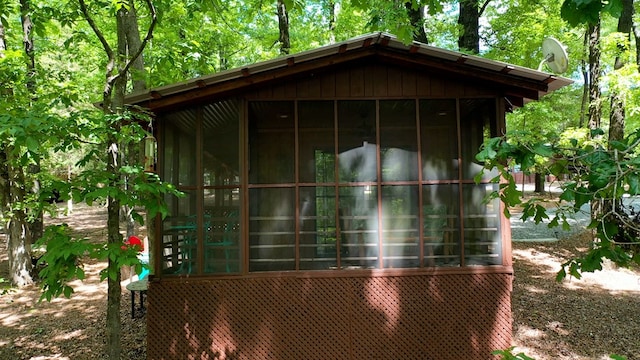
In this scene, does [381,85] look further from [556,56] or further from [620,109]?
[620,109]

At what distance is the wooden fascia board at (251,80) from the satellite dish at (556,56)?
84.2 inches

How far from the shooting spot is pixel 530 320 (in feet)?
19.7

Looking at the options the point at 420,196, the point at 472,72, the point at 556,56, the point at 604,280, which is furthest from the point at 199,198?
the point at 604,280

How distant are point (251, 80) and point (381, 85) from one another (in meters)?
1.54

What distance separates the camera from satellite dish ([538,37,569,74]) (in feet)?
14.8

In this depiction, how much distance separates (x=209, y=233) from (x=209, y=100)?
1.55 meters

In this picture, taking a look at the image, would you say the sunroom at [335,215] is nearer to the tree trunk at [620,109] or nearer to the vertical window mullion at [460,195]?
the vertical window mullion at [460,195]

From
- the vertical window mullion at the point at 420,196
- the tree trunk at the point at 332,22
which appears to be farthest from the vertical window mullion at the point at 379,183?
the tree trunk at the point at 332,22

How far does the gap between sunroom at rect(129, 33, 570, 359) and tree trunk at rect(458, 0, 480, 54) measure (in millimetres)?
4086

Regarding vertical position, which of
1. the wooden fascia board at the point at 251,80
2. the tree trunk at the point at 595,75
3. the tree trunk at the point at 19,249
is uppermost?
the tree trunk at the point at 595,75

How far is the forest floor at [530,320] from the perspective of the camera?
5.05 metres

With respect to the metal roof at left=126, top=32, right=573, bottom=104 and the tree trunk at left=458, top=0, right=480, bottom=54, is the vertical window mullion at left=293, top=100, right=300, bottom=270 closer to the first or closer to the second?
the metal roof at left=126, top=32, right=573, bottom=104

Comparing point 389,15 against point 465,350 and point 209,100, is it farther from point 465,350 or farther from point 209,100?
point 465,350

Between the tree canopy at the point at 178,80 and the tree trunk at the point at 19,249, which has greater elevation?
the tree canopy at the point at 178,80
